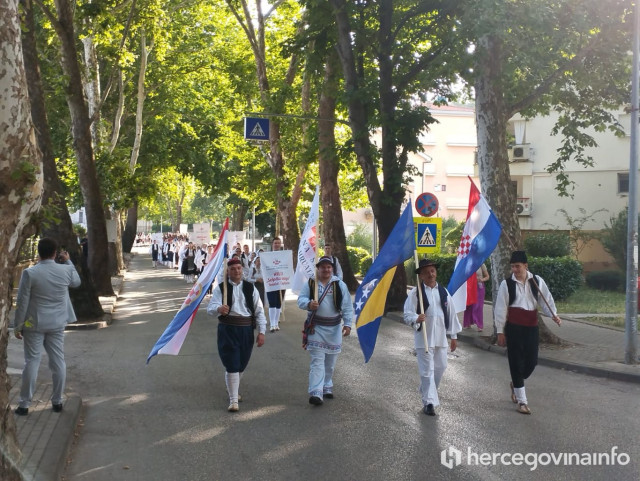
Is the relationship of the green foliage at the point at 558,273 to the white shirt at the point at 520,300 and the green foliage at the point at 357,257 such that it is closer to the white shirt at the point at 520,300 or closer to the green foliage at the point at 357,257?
the white shirt at the point at 520,300

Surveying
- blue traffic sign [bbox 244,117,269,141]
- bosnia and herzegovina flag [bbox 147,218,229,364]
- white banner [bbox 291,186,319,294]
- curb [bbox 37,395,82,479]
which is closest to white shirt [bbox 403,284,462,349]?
bosnia and herzegovina flag [bbox 147,218,229,364]

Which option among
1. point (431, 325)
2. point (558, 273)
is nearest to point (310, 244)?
point (431, 325)

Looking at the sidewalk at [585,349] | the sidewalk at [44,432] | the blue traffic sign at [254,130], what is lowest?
the sidewalk at [585,349]

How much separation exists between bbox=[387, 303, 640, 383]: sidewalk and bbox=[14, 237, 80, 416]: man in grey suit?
775 cm

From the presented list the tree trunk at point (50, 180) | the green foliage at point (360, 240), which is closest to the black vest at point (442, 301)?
the tree trunk at point (50, 180)

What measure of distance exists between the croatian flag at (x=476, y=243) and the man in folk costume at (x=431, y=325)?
83 centimetres

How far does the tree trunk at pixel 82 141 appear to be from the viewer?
773 inches

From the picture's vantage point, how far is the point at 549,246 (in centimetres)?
2919

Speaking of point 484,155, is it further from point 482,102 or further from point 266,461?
point 266,461

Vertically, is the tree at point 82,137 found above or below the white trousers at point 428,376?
above

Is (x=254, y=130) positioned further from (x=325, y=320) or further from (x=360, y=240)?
(x=360, y=240)

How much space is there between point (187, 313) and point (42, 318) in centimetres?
163

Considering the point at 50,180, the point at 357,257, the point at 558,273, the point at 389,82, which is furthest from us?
the point at 357,257

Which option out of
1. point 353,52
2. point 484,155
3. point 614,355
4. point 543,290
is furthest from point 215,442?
point 353,52
